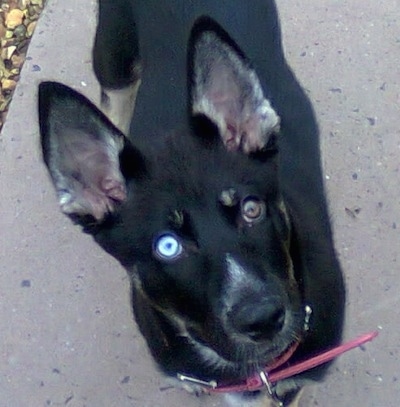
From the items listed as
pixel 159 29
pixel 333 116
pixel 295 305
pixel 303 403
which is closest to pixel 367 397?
pixel 303 403

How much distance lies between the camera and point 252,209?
2746 millimetres

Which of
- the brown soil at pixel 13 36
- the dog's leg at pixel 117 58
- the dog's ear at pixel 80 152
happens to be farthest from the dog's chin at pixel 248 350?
the brown soil at pixel 13 36

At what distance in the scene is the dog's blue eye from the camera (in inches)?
108

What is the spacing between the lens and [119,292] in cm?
382

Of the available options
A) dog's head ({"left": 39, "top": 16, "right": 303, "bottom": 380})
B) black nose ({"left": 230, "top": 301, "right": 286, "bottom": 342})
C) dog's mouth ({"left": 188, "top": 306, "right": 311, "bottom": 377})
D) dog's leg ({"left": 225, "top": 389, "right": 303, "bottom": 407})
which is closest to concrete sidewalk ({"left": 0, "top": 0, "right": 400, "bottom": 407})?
dog's leg ({"left": 225, "top": 389, "right": 303, "bottom": 407})

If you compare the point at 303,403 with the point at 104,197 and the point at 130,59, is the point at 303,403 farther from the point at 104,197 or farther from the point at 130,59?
the point at 130,59

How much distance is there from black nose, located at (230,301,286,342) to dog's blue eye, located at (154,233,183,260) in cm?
22

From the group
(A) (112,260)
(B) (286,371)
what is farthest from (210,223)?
(A) (112,260)

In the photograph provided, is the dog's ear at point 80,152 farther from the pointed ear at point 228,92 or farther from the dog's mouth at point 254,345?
the dog's mouth at point 254,345

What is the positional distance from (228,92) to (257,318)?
0.61m

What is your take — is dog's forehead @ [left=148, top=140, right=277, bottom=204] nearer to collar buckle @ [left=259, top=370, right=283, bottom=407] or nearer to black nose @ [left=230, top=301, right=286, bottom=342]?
black nose @ [left=230, top=301, right=286, bottom=342]

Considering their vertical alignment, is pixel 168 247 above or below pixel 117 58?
above

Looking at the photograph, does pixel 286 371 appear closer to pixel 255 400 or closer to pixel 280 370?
pixel 280 370

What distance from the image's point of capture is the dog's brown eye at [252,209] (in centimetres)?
274
